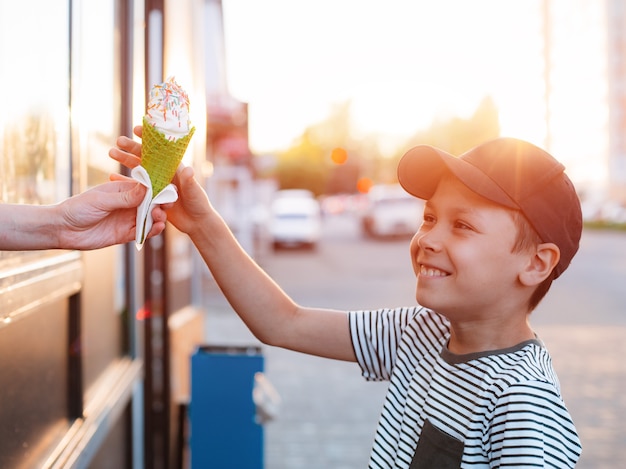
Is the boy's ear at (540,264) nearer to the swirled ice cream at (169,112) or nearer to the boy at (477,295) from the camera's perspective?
the boy at (477,295)

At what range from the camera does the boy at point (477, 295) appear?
1.56 metres

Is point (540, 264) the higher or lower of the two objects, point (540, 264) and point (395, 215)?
the lower

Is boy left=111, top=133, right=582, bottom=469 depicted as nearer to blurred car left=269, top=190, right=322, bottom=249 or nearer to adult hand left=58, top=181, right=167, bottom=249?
adult hand left=58, top=181, right=167, bottom=249

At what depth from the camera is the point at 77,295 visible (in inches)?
111

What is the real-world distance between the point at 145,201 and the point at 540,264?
0.90m

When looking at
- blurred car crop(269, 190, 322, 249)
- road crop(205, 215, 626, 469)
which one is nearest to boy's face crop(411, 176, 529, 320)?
road crop(205, 215, 626, 469)

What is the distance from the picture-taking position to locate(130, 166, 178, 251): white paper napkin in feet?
5.11

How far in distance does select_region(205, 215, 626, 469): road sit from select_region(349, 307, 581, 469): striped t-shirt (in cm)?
312

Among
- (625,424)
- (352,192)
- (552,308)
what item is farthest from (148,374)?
(352,192)

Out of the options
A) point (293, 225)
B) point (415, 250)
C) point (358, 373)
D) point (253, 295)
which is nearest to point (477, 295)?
point (415, 250)

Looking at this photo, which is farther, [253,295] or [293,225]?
[293,225]

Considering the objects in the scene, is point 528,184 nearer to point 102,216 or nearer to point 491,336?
point 491,336

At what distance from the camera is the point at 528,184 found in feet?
5.52

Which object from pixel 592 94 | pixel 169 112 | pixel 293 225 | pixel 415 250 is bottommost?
pixel 415 250
